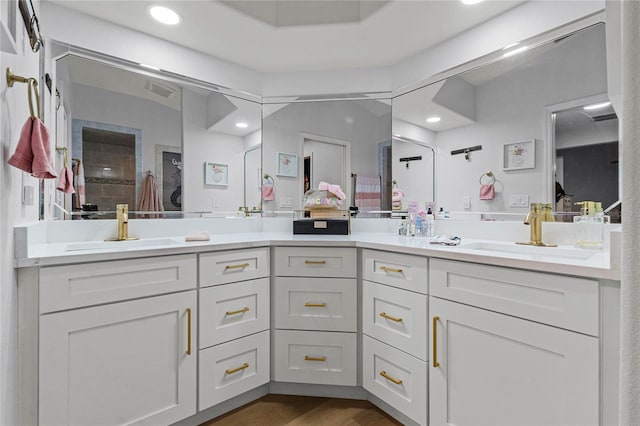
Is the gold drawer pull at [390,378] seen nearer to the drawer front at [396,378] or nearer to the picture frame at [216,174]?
the drawer front at [396,378]

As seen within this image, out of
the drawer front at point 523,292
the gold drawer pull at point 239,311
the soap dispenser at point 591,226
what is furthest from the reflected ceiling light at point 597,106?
the gold drawer pull at point 239,311

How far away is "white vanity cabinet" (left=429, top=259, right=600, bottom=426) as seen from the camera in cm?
102

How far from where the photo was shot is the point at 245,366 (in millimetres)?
1759

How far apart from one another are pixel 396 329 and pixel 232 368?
857mm

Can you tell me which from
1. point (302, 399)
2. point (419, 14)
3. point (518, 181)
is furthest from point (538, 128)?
point (302, 399)

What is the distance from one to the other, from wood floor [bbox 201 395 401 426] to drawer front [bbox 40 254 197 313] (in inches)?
29.5

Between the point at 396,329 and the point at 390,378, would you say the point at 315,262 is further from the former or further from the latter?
the point at 390,378

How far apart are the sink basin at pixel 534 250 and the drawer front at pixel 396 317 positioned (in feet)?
1.28

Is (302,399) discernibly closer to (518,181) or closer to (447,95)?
(518,181)

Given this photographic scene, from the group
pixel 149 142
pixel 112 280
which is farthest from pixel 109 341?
pixel 149 142

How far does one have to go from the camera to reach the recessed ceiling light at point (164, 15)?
5.94 feet

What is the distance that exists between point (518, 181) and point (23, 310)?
223 cm

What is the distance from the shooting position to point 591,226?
1.44 m

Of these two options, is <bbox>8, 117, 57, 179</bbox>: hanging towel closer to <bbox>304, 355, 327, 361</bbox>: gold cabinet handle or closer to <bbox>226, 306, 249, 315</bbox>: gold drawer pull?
<bbox>226, 306, 249, 315</bbox>: gold drawer pull
